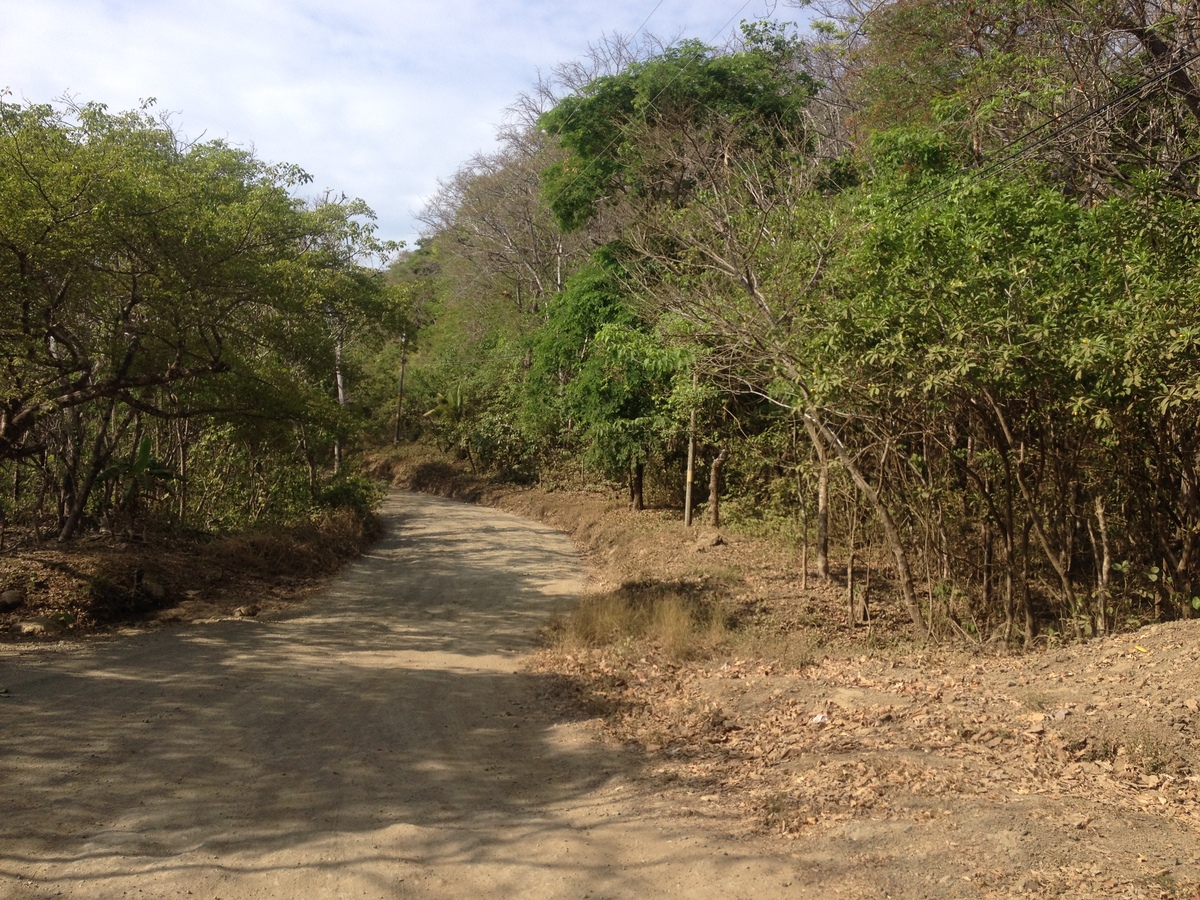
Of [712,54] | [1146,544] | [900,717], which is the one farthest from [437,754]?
[712,54]

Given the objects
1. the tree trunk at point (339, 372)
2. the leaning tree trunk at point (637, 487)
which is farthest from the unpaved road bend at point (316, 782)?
the leaning tree trunk at point (637, 487)

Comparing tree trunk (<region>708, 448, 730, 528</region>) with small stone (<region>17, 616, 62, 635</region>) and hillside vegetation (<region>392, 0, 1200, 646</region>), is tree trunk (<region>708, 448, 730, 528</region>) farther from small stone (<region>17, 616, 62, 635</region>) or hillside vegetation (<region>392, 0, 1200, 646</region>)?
small stone (<region>17, 616, 62, 635</region>)

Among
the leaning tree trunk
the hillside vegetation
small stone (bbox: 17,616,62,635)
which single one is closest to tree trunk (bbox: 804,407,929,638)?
the hillside vegetation

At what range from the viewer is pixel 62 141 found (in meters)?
10.8

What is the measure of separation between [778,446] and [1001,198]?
347 inches

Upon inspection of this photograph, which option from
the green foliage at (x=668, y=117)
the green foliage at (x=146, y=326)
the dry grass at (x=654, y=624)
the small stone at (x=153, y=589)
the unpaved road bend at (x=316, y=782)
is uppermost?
the green foliage at (x=668, y=117)

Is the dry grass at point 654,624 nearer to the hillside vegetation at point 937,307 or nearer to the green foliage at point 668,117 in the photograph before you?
the hillside vegetation at point 937,307

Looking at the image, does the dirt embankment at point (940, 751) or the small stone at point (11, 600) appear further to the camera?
the small stone at point (11, 600)

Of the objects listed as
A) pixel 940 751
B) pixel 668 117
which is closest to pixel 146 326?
pixel 940 751

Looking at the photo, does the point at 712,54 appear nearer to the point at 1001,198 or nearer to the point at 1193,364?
the point at 1001,198

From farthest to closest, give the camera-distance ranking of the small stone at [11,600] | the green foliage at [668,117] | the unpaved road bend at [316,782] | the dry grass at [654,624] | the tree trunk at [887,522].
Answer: the green foliage at [668,117] < the dry grass at [654,624] < the small stone at [11,600] < the tree trunk at [887,522] < the unpaved road bend at [316,782]

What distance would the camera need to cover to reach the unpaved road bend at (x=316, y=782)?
4.98 metres

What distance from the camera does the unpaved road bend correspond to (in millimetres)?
4980

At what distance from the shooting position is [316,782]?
6.55 meters
